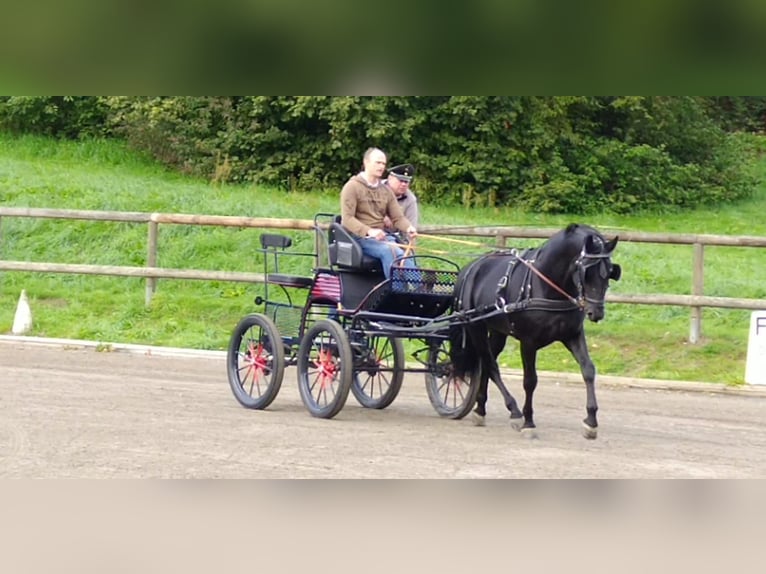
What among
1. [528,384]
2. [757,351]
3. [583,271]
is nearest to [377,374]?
[528,384]

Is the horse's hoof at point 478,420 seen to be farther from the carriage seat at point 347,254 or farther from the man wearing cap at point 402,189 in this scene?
the man wearing cap at point 402,189

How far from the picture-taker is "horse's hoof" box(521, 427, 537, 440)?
8.57m

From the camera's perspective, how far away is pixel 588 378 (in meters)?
8.16

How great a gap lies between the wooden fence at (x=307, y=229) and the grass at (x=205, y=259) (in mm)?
399

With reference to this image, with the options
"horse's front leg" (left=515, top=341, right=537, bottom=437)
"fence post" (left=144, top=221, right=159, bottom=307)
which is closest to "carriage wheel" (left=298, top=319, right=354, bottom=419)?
"horse's front leg" (left=515, top=341, right=537, bottom=437)

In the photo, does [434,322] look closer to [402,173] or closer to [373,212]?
[373,212]

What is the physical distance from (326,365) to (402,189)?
1.76 meters

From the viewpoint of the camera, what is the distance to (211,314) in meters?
15.1

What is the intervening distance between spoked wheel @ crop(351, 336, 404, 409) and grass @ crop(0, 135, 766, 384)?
225cm

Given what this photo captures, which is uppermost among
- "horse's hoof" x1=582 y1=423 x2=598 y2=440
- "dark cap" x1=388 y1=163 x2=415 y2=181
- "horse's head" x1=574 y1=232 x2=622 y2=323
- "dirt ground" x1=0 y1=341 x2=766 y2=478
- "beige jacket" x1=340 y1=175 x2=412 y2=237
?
"dark cap" x1=388 y1=163 x2=415 y2=181

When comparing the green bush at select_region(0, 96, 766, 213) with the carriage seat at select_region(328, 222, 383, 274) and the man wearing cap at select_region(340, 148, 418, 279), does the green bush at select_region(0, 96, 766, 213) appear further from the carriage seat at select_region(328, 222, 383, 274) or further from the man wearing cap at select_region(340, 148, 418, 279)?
the carriage seat at select_region(328, 222, 383, 274)
